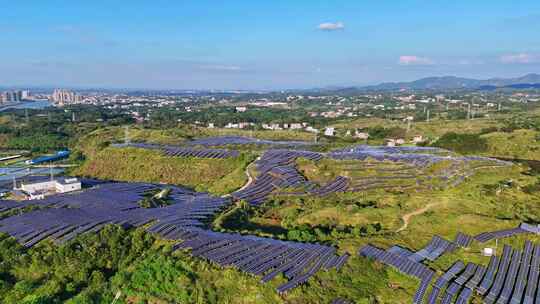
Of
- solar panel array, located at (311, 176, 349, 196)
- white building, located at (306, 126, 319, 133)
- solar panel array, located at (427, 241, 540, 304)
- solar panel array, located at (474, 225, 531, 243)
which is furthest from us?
white building, located at (306, 126, 319, 133)

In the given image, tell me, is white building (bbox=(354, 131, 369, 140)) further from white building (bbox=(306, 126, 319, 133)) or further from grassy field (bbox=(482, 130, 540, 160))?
grassy field (bbox=(482, 130, 540, 160))

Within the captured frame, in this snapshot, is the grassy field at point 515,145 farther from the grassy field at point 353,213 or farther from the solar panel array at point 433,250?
the solar panel array at point 433,250

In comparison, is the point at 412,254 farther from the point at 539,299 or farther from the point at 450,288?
the point at 539,299

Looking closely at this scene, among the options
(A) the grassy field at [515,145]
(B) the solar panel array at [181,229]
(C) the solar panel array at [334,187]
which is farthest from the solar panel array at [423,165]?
(A) the grassy field at [515,145]

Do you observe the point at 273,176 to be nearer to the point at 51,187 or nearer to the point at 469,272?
the point at 469,272

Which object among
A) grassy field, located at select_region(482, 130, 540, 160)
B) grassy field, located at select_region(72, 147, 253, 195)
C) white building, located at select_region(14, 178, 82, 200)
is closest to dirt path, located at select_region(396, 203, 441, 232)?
grassy field, located at select_region(72, 147, 253, 195)
